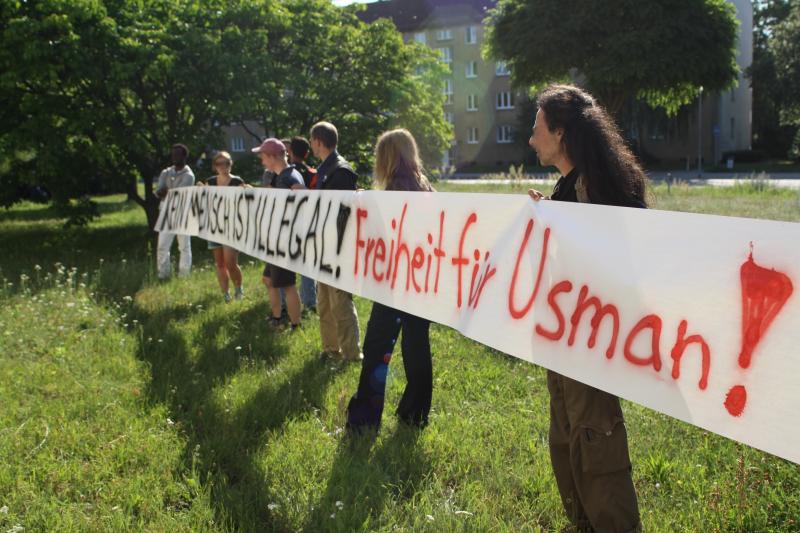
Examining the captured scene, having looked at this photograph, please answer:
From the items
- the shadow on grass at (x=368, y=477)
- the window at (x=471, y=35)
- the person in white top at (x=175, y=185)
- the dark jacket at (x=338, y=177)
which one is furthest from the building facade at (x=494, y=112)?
the shadow on grass at (x=368, y=477)

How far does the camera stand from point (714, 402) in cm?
215

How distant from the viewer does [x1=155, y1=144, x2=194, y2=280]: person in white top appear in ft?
28.5

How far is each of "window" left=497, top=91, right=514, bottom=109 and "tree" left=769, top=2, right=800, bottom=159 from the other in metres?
20.5

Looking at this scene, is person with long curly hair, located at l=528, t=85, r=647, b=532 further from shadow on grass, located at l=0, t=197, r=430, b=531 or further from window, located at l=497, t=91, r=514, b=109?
window, located at l=497, t=91, r=514, b=109

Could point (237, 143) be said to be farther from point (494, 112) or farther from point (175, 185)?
point (175, 185)

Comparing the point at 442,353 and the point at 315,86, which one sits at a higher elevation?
the point at 315,86

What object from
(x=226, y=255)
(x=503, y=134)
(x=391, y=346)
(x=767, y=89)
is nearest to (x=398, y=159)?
(x=391, y=346)

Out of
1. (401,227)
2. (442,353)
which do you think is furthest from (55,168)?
(401,227)

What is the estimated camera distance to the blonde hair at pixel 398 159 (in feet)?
13.7

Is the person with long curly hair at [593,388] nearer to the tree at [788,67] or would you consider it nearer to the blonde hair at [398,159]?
the blonde hair at [398,159]

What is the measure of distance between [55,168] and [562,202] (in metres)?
11.8

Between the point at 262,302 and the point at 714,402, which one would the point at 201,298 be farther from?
the point at 714,402

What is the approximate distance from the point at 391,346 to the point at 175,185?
5617 mm

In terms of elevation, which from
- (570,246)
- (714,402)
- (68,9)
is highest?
(68,9)
